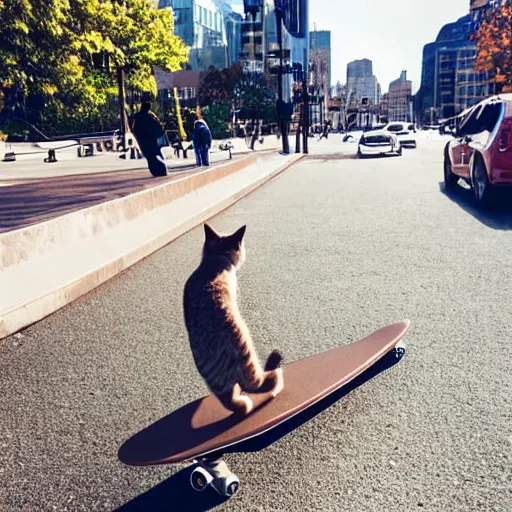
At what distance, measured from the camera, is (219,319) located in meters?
2.48

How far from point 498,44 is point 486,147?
134 feet

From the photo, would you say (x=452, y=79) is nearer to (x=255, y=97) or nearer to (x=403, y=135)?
(x=255, y=97)

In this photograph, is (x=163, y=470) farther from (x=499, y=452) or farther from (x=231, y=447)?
(x=499, y=452)

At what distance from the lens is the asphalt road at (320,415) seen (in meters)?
2.63

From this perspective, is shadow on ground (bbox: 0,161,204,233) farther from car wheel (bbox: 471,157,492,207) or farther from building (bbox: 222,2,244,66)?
building (bbox: 222,2,244,66)

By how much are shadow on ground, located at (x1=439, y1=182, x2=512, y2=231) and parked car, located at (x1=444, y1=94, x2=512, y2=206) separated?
7.3 inches

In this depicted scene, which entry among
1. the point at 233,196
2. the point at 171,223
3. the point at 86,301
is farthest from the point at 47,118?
the point at 86,301

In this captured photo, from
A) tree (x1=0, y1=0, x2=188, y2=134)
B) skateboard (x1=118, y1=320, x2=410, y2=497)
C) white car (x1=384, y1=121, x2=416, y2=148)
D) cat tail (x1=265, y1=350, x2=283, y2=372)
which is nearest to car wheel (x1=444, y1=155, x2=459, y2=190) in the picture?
skateboard (x1=118, y1=320, x2=410, y2=497)

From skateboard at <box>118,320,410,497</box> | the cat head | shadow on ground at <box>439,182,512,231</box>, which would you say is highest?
the cat head

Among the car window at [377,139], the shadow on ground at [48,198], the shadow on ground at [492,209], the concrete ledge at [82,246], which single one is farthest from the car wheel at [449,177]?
the car window at [377,139]

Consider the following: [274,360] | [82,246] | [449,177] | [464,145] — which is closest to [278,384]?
[274,360]

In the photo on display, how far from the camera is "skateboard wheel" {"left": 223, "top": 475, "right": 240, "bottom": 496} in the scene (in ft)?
8.41

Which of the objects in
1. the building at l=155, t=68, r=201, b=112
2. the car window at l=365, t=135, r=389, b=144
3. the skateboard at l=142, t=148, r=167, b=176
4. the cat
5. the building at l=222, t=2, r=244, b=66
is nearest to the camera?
the cat

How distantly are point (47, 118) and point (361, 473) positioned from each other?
50637mm
